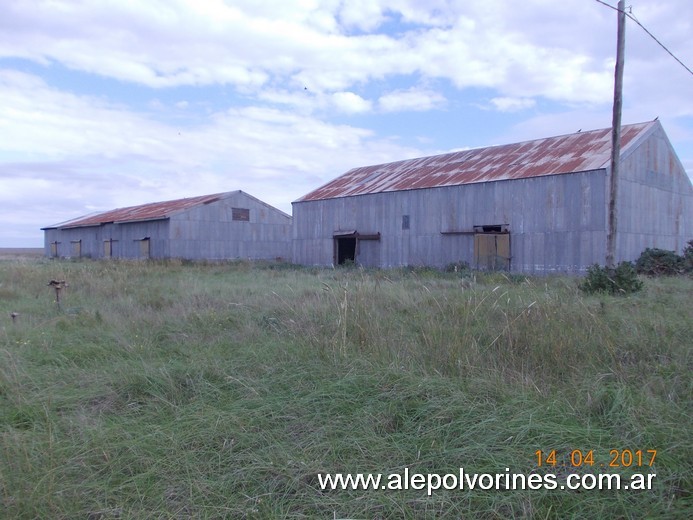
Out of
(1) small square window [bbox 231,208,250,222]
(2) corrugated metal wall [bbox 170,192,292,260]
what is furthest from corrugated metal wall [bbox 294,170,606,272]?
(1) small square window [bbox 231,208,250,222]

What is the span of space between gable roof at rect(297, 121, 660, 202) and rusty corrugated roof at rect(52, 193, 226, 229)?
10.4 m

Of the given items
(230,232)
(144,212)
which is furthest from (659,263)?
(144,212)

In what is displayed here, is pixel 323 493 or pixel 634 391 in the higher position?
pixel 634 391

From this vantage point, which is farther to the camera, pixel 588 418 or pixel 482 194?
pixel 482 194

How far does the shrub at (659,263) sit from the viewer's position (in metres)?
21.2

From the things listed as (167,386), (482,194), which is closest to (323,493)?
(167,386)

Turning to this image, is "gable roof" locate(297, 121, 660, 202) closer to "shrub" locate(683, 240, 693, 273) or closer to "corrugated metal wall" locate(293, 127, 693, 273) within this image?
"corrugated metal wall" locate(293, 127, 693, 273)

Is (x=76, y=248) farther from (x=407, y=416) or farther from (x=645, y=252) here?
(x=407, y=416)

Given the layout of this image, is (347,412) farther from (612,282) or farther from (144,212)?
(144,212)

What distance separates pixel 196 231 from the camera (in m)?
38.7

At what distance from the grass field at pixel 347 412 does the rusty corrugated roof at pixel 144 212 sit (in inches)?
1291

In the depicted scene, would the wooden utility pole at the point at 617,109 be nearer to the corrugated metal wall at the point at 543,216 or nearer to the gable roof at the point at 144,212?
the corrugated metal wall at the point at 543,216

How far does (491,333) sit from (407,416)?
2.29 m

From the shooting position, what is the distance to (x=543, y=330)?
6.10m
